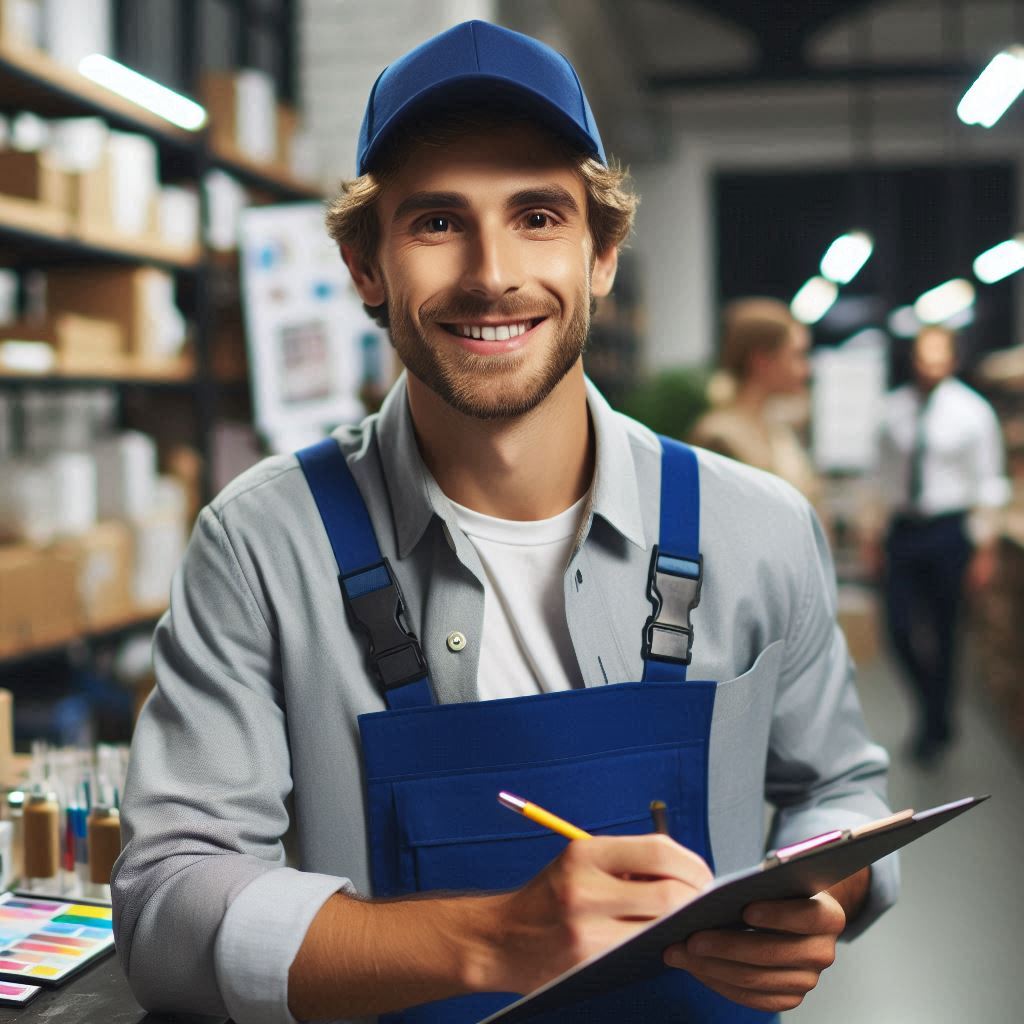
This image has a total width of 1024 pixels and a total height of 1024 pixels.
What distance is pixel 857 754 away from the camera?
1439 mm

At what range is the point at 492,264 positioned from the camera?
4.20 ft

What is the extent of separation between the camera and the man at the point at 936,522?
18.4 ft

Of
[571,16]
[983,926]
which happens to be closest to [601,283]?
[983,926]

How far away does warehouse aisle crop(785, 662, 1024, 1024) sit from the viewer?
10.4ft

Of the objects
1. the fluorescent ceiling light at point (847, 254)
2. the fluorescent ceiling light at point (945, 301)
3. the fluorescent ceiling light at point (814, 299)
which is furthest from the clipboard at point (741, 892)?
the fluorescent ceiling light at point (814, 299)

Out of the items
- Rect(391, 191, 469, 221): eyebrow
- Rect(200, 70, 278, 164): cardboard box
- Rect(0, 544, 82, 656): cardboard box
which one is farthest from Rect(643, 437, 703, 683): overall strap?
Rect(200, 70, 278, 164): cardboard box

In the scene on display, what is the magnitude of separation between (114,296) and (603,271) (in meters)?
2.78

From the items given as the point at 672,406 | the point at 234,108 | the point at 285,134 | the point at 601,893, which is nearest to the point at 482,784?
the point at 601,893

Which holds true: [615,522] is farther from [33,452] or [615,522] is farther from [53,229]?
[33,452]

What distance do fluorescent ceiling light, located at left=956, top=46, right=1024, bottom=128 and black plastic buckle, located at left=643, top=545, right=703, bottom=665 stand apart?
8.96 ft

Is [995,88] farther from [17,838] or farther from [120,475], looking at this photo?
[17,838]

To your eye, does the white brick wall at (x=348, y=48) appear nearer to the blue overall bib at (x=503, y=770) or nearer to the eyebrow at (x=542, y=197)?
the eyebrow at (x=542, y=197)

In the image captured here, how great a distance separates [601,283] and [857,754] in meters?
0.66

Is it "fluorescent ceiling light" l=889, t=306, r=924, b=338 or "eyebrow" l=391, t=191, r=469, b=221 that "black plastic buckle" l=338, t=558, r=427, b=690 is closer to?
"eyebrow" l=391, t=191, r=469, b=221
